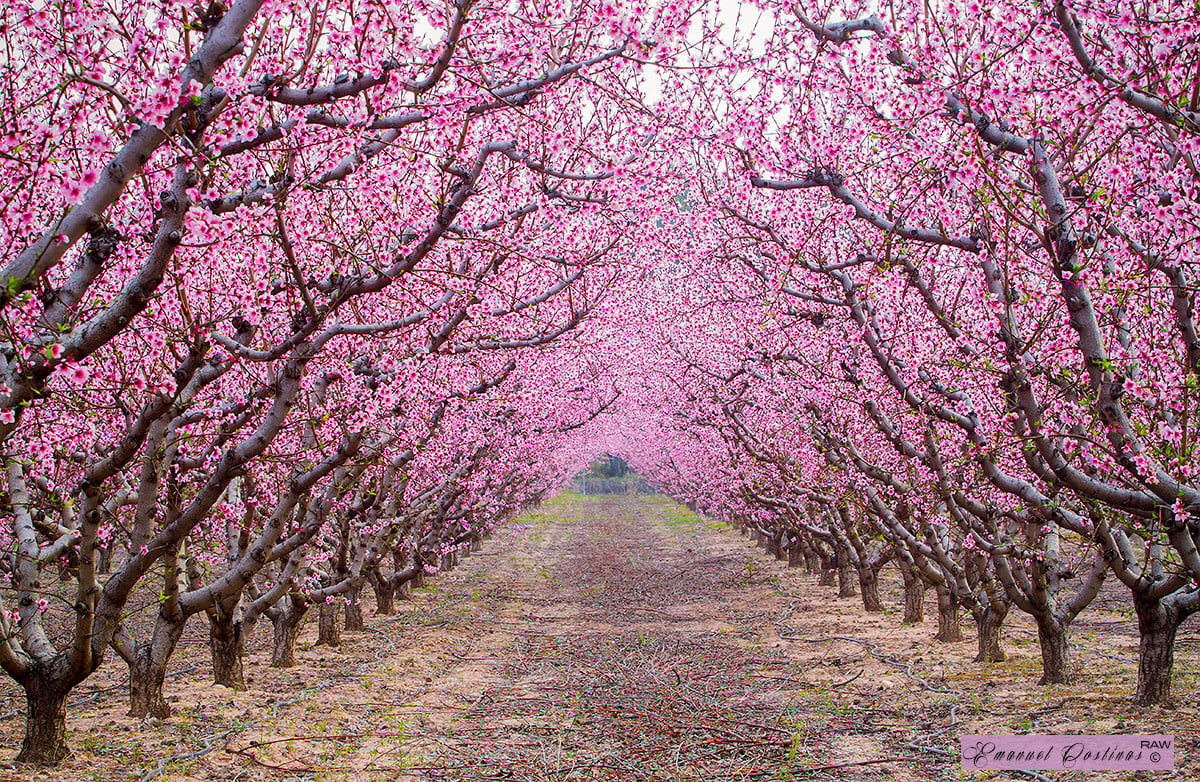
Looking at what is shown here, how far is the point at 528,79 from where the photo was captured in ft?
20.6

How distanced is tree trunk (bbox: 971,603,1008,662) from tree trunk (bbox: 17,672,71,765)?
10268 mm

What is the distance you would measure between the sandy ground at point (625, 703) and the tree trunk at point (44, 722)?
0.63 ft

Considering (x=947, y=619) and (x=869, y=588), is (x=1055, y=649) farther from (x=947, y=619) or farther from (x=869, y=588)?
(x=869, y=588)

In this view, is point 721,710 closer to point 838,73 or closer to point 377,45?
point 838,73

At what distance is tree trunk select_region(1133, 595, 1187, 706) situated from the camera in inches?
347

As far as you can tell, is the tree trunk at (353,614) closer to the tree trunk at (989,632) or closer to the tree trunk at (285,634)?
the tree trunk at (285,634)

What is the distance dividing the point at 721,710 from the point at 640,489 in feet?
271

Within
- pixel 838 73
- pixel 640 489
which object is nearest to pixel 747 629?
pixel 838 73

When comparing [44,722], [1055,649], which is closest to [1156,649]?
[1055,649]

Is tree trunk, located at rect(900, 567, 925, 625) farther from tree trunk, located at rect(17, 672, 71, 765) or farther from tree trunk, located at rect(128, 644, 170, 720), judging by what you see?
tree trunk, located at rect(17, 672, 71, 765)

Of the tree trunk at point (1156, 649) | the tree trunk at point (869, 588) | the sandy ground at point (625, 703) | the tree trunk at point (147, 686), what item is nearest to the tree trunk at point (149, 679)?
the tree trunk at point (147, 686)

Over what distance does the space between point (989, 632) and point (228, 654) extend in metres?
9.62

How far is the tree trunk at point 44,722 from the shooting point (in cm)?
785

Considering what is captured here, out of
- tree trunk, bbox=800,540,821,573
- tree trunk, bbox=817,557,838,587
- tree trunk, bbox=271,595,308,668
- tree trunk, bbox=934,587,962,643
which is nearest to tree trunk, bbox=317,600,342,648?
tree trunk, bbox=271,595,308,668
